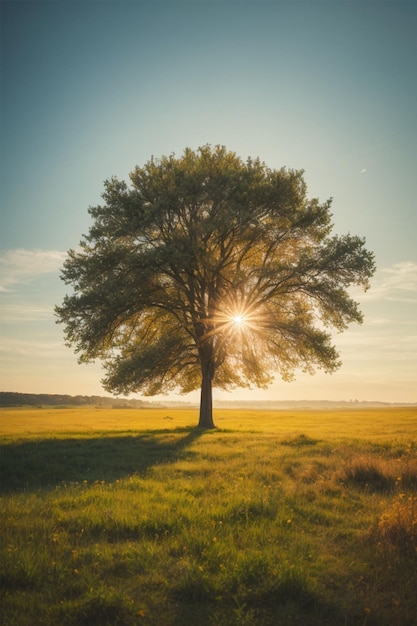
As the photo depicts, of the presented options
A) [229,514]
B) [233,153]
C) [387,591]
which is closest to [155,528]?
[229,514]

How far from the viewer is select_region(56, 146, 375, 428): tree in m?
26.0

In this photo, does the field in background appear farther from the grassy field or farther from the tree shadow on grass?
the grassy field

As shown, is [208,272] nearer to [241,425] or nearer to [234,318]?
[234,318]

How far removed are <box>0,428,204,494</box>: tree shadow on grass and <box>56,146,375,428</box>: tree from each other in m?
6.40

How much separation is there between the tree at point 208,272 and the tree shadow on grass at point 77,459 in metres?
6.40

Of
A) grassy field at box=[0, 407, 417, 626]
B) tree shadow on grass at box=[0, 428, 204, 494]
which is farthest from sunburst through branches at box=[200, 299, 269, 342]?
grassy field at box=[0, 407, 417, 626]

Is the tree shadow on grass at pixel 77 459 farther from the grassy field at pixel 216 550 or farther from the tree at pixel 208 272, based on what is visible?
the tree at pixel 208 272

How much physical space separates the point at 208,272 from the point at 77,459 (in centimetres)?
1745

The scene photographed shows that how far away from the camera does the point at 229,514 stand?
7816 mm

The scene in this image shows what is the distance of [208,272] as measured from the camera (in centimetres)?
2952

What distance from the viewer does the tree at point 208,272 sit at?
2603 cm

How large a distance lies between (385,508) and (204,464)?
6.69m

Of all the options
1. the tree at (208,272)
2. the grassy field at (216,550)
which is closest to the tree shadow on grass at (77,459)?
the grassy field at (216,550)

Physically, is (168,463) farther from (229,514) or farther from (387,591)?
(387,591)
